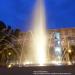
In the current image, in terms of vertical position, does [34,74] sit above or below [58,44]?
below

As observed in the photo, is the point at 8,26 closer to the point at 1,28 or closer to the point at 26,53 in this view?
the point at 1,28

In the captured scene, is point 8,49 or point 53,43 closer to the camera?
point 53,43

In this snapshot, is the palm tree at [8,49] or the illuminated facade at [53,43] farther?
the palm tree at [8,49]

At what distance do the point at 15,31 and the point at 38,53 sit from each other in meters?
29.4

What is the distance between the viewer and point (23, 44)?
52.1m

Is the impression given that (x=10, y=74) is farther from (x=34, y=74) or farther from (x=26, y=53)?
(x=26, y=53)

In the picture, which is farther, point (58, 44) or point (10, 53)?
point (10, 53)

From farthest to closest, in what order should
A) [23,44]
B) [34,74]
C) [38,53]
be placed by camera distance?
[23,44]
[38,53]
[34,74]

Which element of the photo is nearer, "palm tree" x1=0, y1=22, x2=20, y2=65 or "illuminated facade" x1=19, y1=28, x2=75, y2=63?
"illuminated facade" x1=19, y1=28, x2=75, y2=63

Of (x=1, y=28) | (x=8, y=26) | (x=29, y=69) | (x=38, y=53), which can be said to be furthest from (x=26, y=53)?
(x=29, y=69)

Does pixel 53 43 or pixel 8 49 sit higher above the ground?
pixel 53 43

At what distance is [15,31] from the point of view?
58250 millimetres

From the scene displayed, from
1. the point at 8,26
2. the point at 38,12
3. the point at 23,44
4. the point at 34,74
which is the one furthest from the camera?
the point at 8,26

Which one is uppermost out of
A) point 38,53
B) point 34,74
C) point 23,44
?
point 23,44
